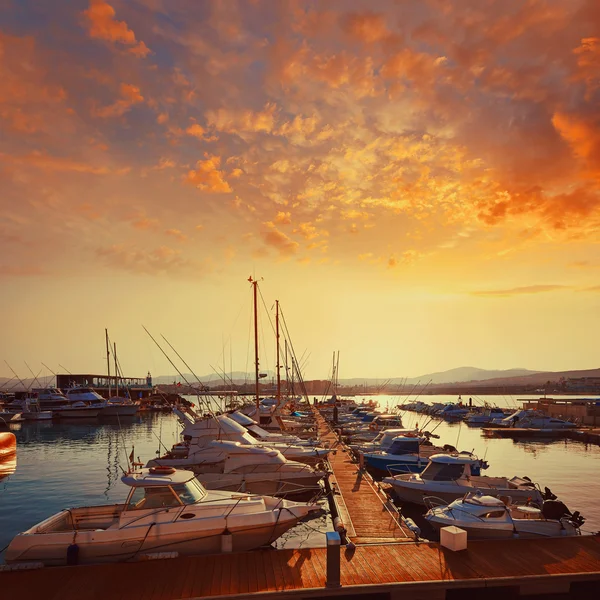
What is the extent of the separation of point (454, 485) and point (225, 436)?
12.5m

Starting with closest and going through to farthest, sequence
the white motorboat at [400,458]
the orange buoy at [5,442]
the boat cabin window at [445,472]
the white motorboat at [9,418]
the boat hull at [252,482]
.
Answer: the orange buoy at [5,442]
the boat cabin window at [445,472]
the boat hull at [252,482]
the white motorboat at [400,458]
the white motorboat at [9,418]

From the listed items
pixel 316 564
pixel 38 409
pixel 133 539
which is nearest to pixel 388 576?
pixel 316 564

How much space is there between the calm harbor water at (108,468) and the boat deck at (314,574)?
26.8 ft

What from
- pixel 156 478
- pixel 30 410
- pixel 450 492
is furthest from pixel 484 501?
pixel 30 410

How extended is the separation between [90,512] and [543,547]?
46.4ft

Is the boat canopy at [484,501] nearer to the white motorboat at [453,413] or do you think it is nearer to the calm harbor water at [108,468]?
the calm harbor water at [108,468]

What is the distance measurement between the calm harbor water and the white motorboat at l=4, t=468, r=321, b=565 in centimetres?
622

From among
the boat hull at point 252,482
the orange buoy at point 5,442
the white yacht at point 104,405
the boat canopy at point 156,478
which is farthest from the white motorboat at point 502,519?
the white yacht at point 104,405

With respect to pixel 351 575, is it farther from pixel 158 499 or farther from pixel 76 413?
pixel 76 413

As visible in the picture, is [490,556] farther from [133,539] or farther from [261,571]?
[133,539]

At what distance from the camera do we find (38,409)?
85.9 metres

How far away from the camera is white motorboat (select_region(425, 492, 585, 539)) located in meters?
16.9

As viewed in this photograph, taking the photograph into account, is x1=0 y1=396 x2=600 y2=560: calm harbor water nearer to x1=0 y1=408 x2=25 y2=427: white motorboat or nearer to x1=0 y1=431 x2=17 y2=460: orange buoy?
x1=0 y1=408 x2=25 y2=427: white motorboat

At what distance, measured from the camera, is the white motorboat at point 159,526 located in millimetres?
14258
